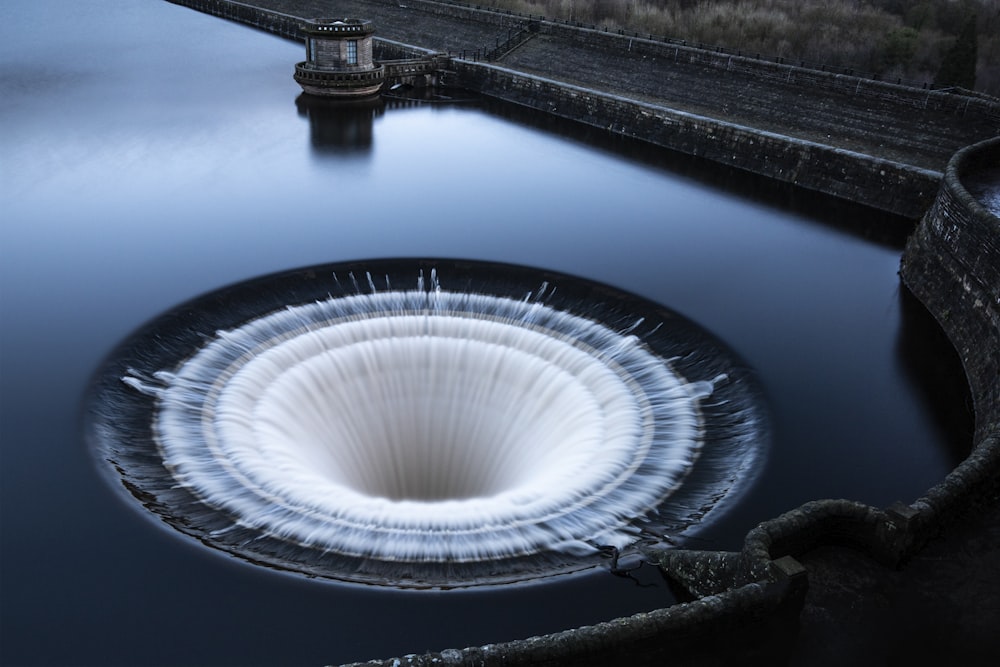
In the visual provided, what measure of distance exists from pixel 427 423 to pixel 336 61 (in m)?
20.1

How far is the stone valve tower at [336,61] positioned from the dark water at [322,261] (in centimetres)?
108

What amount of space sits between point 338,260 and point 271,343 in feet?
11.7

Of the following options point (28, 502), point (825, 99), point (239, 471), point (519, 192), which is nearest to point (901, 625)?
point (239, 471)

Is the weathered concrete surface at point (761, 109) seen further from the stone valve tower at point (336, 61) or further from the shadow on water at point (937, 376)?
the shadow on water at point (937, 376)

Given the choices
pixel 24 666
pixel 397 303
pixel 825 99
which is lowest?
pixel 24 666

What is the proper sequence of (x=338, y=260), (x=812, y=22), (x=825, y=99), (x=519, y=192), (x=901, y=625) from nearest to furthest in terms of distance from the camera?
1. (x=901, y=625)
2. (x=338, y=260)
3. (x=519, y=192)
4. (x=825, y=99)
5. (x=812, y=22)

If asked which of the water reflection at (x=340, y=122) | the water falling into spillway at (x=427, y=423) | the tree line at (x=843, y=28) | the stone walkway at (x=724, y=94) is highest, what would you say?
the tree line at (x=843, y=28)

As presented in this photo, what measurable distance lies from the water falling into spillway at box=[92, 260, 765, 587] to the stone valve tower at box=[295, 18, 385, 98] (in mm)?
14992

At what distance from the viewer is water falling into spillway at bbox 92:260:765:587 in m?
9.80

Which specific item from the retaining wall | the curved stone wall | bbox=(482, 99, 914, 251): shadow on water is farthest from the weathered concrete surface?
the curved stone wall

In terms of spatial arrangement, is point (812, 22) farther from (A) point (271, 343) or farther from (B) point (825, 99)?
(A) point (271, 343)

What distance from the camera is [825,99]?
79.2ft

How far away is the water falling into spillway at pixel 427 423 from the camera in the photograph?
9797mm

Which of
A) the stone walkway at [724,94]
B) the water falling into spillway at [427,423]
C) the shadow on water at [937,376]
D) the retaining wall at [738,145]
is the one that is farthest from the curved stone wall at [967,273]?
the stone walkway at [724,94]
